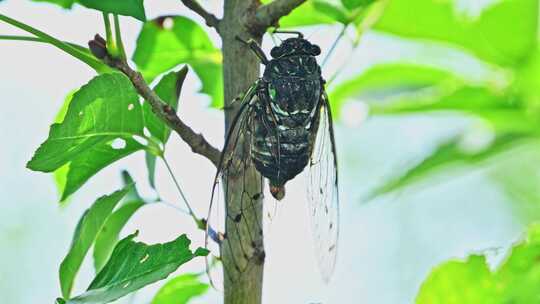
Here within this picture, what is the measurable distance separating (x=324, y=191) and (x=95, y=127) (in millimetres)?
560

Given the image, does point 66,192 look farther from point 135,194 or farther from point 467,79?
point 467,79

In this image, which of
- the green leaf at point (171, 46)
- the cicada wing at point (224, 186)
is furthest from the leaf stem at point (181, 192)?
→ the green leaf at point (171, 46)

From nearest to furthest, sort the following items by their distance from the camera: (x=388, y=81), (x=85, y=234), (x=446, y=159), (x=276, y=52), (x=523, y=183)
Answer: (x=85, y=234) → (x=276, y=52) → (x=446, y=159) → (x=388, y=81) → (x=523, y=183)

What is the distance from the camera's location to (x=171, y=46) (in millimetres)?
1876

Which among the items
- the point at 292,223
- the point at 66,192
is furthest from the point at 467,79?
the point at 292,223

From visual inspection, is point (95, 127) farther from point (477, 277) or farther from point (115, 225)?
point (477, 277)

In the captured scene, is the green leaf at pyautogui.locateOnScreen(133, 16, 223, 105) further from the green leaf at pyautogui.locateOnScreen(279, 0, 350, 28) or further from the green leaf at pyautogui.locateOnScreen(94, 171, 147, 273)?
the green leaf at pyautogui.locateOnScreen(94, 171, 147, 273)

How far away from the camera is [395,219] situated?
7289mm

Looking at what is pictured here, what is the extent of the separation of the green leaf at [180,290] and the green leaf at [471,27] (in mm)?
792

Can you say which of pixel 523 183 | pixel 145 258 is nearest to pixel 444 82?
pixel 145 258

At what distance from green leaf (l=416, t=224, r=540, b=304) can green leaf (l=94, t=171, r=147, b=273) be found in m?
0.53

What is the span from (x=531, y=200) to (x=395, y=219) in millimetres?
3579

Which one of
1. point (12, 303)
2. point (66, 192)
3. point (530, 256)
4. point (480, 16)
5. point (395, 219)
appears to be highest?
point (395, 219)

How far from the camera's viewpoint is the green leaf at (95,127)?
4.70 ft
